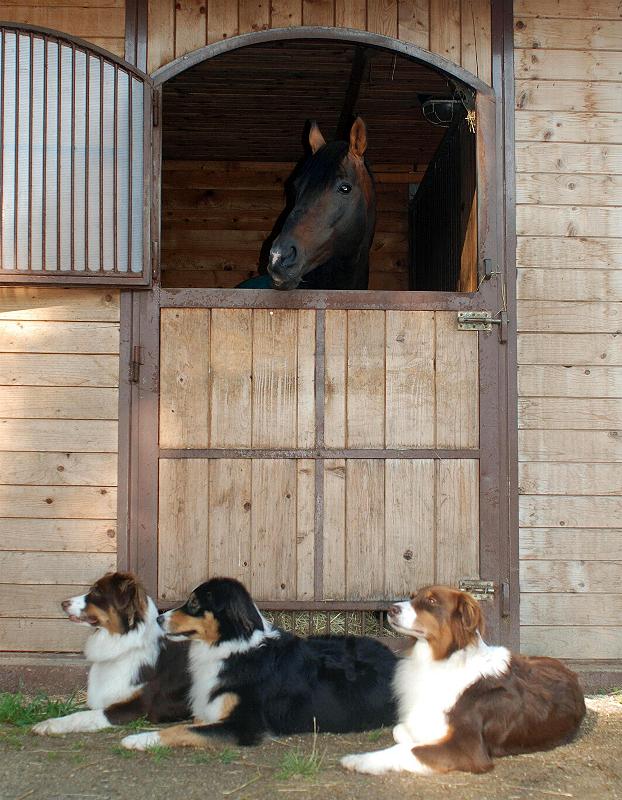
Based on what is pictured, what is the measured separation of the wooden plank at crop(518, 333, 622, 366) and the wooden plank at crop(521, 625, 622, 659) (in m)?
1.38

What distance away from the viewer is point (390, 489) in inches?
189

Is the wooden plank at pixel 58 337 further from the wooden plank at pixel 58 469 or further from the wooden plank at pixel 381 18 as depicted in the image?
the wooden plank at pixel 381 18

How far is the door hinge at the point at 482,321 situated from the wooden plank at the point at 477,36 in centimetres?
124

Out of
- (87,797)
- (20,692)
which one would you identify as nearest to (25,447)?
(20,692)

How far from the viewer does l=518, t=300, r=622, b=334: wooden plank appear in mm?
4875

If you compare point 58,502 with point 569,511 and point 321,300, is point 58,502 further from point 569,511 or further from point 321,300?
point 569,511

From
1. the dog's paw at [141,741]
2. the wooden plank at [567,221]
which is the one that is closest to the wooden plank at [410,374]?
the wooden plank at [567,221]

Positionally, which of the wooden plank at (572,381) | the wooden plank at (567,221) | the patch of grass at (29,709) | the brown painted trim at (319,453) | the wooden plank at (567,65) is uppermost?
the wooden plank at (567,65)

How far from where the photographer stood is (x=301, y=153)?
8.55m

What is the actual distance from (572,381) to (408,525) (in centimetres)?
114

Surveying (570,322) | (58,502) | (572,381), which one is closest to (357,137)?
(570,322)

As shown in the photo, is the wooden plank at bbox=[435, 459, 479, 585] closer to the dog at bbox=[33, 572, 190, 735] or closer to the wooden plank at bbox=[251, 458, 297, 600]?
the wooden plank at bbox=[251, 458, 297, 600]

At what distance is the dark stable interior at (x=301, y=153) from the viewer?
20.2 ft

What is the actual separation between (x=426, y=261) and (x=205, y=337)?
3248mm
